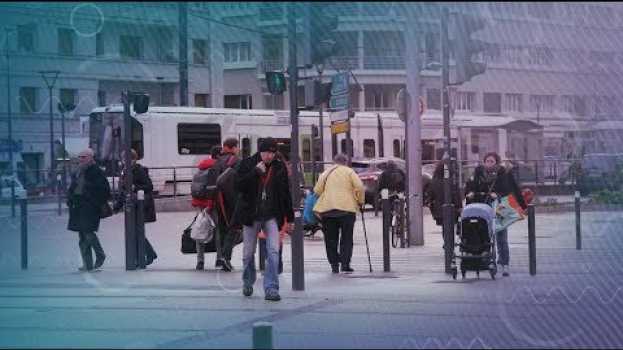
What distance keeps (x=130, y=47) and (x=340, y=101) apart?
53.6ft

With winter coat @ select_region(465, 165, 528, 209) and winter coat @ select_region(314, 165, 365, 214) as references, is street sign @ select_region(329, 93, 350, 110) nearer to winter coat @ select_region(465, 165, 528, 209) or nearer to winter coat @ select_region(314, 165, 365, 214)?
winter coat @ select_region(314, 165, 365, 214)

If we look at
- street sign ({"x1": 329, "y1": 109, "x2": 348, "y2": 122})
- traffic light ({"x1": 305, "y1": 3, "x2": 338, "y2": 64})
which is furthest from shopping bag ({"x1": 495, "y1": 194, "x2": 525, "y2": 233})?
street sign ({"x1": 329, "y1": 109, "x2": 348, "y2": 122})

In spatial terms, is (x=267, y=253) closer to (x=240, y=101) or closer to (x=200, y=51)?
(x=200, y=51)

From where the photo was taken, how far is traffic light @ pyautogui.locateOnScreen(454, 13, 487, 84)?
48.6 feet

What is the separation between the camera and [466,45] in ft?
49.1

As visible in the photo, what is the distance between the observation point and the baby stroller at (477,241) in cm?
1406

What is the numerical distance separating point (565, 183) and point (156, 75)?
15881mm

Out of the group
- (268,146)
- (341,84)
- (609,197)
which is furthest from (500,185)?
(609,197)

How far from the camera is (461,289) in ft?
43.1

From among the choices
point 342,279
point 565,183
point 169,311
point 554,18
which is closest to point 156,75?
point 565,183

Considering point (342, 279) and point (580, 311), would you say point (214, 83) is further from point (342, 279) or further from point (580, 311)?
point (580, 311)

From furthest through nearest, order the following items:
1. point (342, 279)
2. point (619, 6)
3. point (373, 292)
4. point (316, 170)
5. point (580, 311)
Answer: point (316, 170), point (619, 6), point (342, 279), point (373, 292), point (580, 311)

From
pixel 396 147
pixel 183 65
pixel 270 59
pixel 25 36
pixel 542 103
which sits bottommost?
pixel 396 147

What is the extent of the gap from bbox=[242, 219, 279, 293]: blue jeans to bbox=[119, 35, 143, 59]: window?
2260 cm
